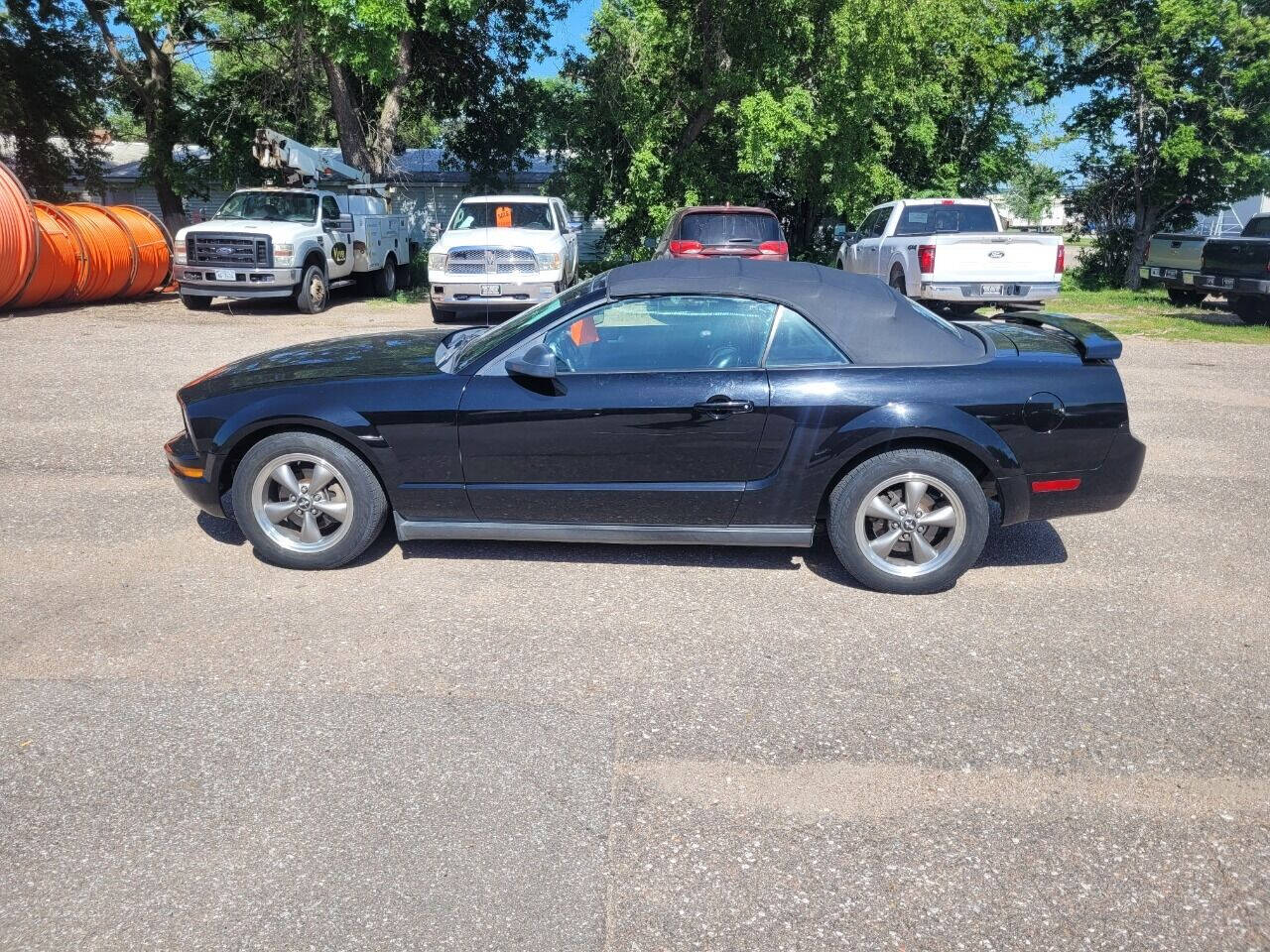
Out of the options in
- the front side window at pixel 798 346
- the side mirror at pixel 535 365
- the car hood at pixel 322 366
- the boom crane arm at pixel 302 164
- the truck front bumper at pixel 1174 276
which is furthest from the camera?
the boom crane arm at pixel 302 164

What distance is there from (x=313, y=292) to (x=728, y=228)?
22.7 feet

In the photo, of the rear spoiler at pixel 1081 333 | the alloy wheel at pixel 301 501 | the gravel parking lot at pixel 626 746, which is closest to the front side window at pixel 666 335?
the gravel parking lot at pixel 626 746

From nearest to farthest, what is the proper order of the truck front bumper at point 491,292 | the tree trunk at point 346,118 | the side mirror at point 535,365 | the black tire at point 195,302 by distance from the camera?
the side mirror at point 535,365, the truck front bumper at point 491,292, the black tire at point 195,302, the tree trunk at point 346,118

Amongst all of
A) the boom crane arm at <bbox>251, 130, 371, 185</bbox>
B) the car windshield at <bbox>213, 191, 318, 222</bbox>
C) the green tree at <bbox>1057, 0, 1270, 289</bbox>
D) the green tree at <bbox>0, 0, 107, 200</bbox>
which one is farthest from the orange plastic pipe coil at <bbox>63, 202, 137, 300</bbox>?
the green tree at <bbox>1057, 0, 1270, 289</bbox>

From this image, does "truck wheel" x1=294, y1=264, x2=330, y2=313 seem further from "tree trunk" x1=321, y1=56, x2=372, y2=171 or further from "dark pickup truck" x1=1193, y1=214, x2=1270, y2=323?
"dark pickup truck" x1=1193, y1=214, x2=1270, y2=323

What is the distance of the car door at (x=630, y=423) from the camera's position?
4645 mm

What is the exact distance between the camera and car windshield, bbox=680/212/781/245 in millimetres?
14875

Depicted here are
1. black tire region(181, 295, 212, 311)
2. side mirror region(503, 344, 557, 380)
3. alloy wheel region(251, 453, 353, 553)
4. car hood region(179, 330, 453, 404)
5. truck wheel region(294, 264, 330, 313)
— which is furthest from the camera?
black tire region(181, 295, 212, 311)

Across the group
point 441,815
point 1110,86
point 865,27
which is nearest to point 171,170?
point 865,27

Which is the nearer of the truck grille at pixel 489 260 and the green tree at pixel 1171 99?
the truck grille at pixel 489 260

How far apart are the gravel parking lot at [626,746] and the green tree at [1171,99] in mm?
21417

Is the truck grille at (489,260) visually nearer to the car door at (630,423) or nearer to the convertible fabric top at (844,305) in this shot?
the convertible fabric top at (844,305)

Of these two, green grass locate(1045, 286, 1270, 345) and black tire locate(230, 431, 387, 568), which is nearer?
black tire locate(230, 431, 387, 568)

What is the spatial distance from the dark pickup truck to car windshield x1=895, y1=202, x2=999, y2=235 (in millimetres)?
3954
